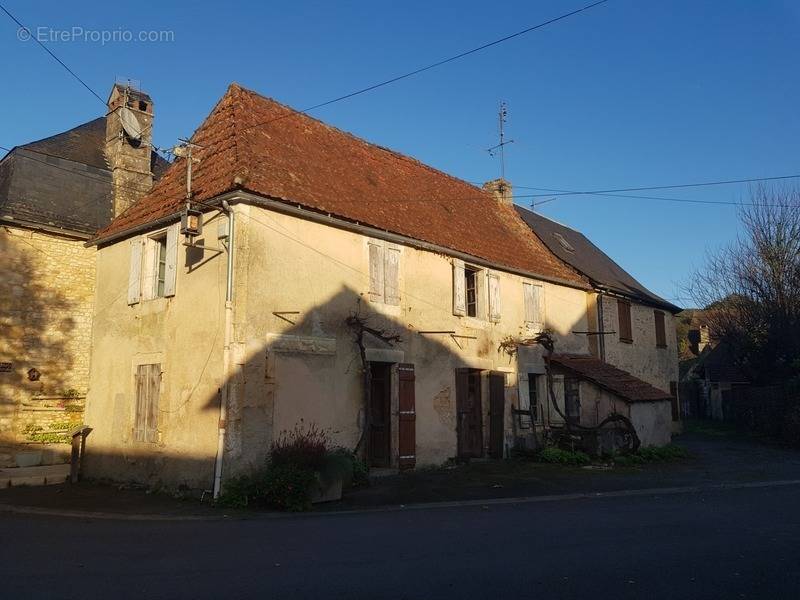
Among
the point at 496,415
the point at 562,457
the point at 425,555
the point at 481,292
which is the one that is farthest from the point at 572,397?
the point at 425,555

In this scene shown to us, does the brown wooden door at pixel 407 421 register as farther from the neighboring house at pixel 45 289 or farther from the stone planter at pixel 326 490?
the neighboring house at pixel 45 289

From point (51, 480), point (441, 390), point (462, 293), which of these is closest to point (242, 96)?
point (462, 293)

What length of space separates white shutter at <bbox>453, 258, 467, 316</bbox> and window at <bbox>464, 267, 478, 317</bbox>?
547 millimetres

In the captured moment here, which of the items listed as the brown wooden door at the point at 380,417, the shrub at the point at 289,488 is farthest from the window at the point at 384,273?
the shrub at the point at 289,488

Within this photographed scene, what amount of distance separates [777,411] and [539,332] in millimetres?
9536

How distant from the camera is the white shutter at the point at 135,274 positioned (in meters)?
13.1

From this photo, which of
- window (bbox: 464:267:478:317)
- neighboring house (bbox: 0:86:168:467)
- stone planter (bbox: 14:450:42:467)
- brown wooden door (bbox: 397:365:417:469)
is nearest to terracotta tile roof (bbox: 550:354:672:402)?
window (bbox: 464:267:478:317)

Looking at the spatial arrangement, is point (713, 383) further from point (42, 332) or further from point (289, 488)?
point (42, 332)

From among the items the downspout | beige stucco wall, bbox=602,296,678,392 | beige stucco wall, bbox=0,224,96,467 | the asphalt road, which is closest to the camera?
the asphalt road

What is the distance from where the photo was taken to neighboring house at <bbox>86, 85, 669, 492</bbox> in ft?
36.8

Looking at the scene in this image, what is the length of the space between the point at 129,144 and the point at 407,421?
9.89m

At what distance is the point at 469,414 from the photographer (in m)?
15.9

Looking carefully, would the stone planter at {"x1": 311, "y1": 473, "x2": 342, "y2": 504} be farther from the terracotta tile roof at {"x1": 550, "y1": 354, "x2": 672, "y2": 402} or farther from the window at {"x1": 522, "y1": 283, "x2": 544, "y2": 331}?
the terracotta tile roof at {"x1": 550, "y1": 354, "x2": 672, "y2": 402}

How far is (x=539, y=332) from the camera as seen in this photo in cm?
1811
